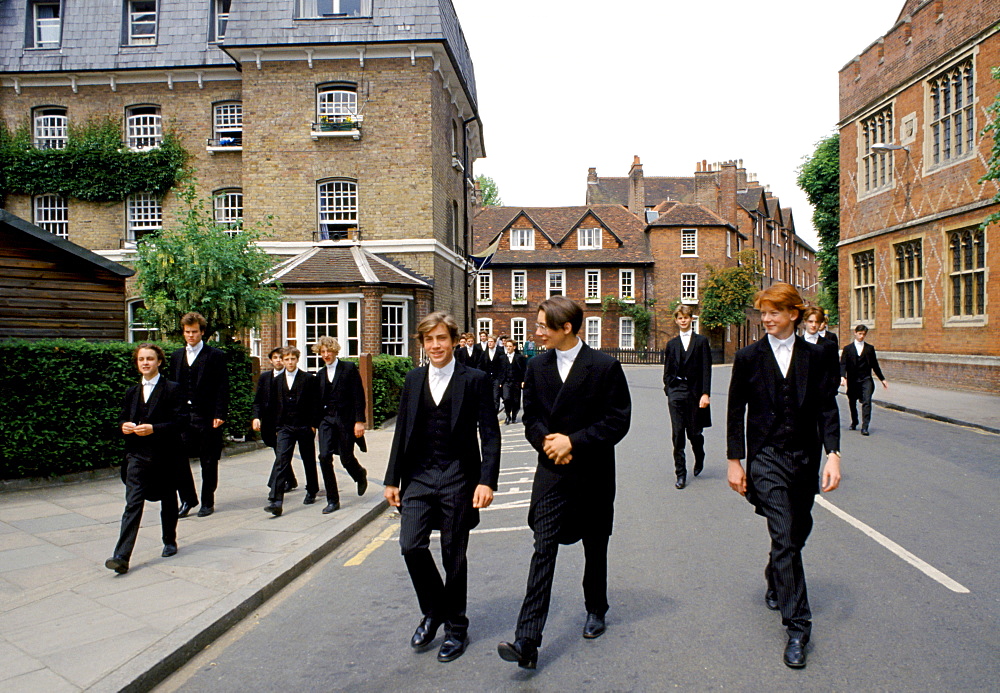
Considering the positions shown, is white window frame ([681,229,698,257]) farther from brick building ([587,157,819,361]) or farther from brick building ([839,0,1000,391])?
brick building ([839,0,1000,391])

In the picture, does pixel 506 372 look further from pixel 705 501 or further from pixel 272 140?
pixel 272 140

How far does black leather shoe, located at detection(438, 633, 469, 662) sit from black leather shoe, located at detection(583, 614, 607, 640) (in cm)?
68

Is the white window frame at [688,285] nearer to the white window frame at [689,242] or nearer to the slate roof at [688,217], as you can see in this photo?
the white window frame at [689,242]

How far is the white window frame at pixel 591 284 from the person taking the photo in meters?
49.8

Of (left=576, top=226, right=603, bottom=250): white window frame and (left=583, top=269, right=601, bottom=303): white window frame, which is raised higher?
(left=576, top=226, right=603, bottom=250): white window frame

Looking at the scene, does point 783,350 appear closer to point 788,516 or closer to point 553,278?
point 788,516

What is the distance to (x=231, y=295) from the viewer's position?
1389 centimetres

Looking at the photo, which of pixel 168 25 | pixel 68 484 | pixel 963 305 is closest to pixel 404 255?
pixel 168 25

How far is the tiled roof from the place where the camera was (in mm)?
49188

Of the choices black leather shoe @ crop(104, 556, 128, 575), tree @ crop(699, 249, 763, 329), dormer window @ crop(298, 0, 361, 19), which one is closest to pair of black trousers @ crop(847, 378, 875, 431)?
black leather shoe @ crop(104, 556, 128, 575)

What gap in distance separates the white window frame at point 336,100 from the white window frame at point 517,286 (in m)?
Answer: 28.3

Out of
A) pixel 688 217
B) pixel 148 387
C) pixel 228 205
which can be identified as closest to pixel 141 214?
pixel 228 205

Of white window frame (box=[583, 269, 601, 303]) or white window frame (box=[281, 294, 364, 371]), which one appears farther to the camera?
white window frame (box=[583, 269, 601, 303])

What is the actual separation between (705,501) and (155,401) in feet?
17.1
